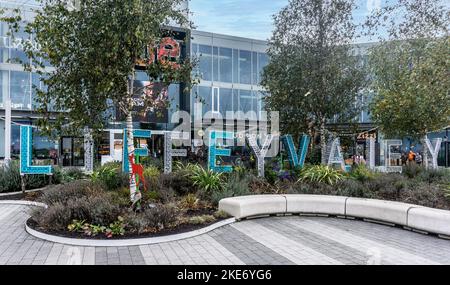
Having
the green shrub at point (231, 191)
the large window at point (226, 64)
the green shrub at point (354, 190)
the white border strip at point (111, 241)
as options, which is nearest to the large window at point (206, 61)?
the large window at point (226, 64)

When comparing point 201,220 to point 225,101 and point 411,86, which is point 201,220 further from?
point 225,101

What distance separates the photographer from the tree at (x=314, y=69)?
46.7 ft

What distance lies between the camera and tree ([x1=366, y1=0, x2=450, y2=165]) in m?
14.1

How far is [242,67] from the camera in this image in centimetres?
3709

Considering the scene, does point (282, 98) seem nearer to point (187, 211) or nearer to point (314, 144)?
point (314, 144)

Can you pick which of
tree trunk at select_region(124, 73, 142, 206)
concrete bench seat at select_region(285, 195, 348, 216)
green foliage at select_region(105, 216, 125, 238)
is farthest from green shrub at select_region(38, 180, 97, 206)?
concrete bench seat at select_region(285, 195, 348, 216)

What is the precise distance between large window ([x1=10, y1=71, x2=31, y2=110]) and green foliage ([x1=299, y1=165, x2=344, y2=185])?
2455 centimetres

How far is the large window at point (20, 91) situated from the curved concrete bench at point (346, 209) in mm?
25728

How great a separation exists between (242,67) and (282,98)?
916 inches

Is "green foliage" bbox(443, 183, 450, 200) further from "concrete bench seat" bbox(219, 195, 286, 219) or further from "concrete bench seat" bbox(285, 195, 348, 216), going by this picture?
"concrete bench seat" bbox(219, 195, 286, 219)

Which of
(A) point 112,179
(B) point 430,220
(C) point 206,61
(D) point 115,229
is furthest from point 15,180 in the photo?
(C) point 206,61

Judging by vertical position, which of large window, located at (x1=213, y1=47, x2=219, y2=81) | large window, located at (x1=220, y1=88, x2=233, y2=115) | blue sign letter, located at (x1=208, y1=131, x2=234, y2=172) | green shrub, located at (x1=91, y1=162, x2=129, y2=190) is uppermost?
large window, located at (x1=213, y1=47, x2=219, y2=81)

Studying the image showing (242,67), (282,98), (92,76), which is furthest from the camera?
(242,67)
